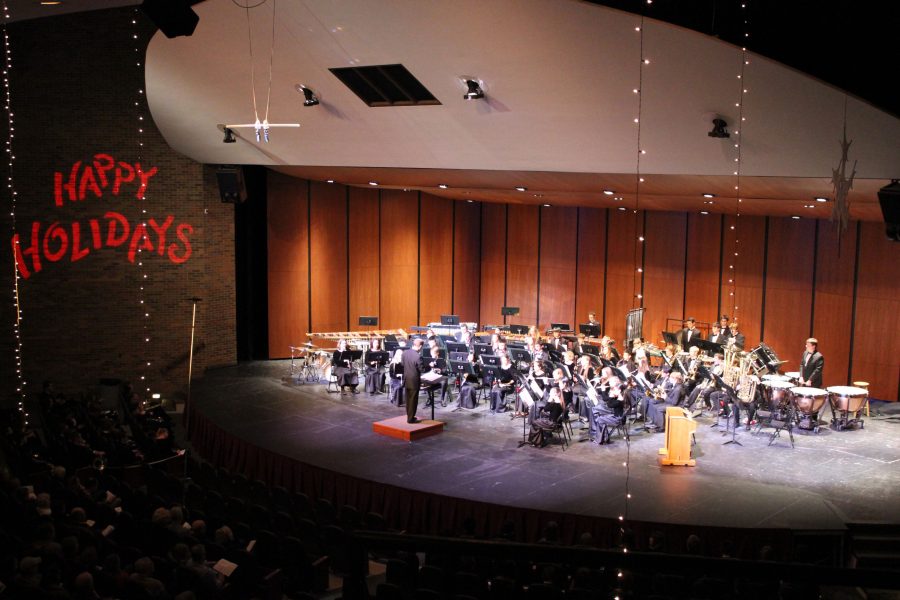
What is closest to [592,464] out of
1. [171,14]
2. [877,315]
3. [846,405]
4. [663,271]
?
[846,405]

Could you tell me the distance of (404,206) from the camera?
2081cm

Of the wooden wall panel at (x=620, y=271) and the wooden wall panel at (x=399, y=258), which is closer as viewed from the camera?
the wooden wall panel at (x=620, y=271)

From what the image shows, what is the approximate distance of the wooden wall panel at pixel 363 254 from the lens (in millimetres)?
19891

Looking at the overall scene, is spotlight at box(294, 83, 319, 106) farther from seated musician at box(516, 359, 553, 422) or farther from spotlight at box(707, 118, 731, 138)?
spotlight at box(707, 118, 731, 138)

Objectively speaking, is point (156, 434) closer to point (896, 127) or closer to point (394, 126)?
point (394, 126)

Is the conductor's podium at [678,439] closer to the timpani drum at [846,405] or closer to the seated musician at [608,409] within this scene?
the seated musician at [608,409]

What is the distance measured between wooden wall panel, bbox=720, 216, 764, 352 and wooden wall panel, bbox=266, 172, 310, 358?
30.6ft

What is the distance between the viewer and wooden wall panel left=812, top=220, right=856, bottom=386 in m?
15.6

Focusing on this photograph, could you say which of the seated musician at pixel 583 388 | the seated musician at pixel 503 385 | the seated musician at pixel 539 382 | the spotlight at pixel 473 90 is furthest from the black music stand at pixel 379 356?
the spotlight at pixel 473 90

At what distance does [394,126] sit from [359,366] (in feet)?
17.0

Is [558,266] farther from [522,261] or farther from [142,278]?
[142,278]

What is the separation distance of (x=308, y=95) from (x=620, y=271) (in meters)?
9.89

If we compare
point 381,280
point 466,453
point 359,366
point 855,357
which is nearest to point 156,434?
point 466,453

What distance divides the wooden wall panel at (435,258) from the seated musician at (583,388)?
8.53m
